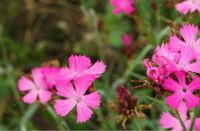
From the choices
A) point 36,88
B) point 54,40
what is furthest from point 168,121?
point 54,40

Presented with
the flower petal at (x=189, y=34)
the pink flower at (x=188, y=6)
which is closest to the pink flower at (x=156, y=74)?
the flower petal at (x=189, y=34)

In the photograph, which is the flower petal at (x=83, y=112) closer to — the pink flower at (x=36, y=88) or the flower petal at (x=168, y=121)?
the flower petal at (x=168, y=121)

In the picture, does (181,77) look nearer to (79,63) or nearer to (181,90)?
(181,90)

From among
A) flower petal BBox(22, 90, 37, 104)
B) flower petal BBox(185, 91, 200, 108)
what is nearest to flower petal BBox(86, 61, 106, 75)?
flower petal BBox(185, 91, 200, 108)

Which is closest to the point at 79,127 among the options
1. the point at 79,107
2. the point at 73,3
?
the point at 79,107

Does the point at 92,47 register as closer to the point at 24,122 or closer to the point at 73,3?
the point at 73,3

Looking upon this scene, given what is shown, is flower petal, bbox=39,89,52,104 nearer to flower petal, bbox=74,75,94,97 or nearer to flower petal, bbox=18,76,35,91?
flower petal, bbox=18,76,35,91
